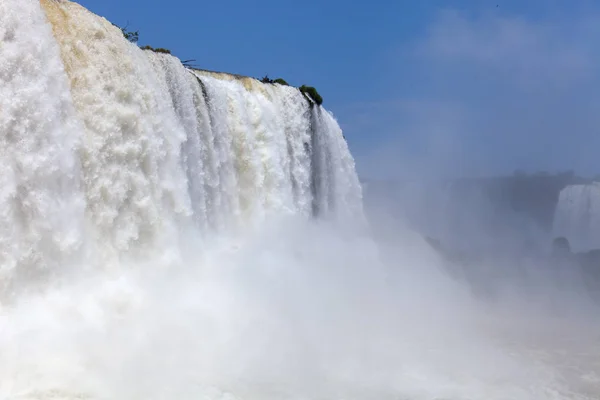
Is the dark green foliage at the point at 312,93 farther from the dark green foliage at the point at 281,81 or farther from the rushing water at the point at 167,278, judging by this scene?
the rushing water at the point at 167,278

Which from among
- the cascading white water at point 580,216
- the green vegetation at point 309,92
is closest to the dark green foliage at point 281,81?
the green vegetation at point 309,92

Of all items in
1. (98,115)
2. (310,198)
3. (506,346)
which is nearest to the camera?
(98,115)

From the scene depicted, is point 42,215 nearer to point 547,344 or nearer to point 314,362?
point 314,362

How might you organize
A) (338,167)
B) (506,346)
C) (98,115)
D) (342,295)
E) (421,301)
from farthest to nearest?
(338,167)
(421,301)
(342,295)
(506,346)
(98,115)

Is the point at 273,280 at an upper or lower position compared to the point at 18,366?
upper

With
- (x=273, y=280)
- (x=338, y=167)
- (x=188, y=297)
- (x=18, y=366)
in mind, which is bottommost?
(x=18, y=366)

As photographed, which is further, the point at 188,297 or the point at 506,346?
the point at 506,346

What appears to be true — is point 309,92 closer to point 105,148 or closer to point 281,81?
point 281,81

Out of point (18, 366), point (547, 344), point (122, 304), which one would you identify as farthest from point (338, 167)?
point (18, 366)
